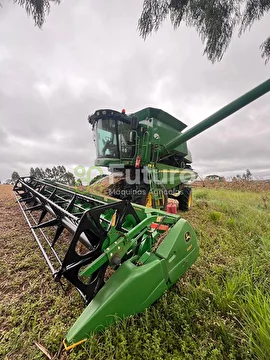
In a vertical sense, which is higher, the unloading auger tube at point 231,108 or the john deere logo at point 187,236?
the unloading auger tube at point 231,108

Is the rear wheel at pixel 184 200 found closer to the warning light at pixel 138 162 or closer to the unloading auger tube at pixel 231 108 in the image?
the unloading auger tube at pixel 231 108

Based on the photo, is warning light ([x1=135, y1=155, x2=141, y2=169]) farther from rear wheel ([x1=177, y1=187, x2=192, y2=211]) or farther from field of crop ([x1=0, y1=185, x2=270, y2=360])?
field of crop ([x1=0, y1=185, x2=270, y2=360])

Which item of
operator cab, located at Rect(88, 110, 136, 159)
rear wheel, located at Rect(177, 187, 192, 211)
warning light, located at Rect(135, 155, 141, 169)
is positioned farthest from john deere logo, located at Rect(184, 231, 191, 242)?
rear wheel, located at Rect(177, 187, 192, 211)

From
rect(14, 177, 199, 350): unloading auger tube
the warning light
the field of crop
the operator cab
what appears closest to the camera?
the field of crop

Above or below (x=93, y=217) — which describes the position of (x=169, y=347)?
below

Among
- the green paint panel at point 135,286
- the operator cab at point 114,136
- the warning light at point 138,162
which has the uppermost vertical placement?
the operator cab at point 114,136

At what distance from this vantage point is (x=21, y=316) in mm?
1221

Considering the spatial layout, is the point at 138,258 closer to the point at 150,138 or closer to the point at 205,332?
the point at 205,332

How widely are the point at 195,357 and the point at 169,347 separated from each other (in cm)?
16

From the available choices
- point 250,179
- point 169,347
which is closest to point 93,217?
point 169,347

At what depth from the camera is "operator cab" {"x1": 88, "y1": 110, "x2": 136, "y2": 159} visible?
14.1 ft

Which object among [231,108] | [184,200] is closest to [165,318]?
[231,108]

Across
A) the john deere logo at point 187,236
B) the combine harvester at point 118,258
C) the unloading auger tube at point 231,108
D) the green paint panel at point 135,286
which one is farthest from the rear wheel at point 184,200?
the green paint panel at point 135,286

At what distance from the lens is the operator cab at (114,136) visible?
14.1 feet
